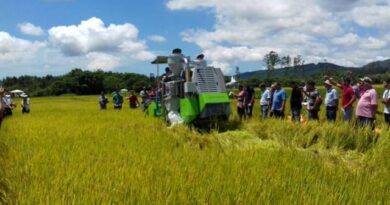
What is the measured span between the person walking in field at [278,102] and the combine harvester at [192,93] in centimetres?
150

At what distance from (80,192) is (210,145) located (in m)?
4.47

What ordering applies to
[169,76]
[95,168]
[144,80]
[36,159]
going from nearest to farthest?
1. [95,168]
2. [36,159]
3. [169,76]
4. [144,80]

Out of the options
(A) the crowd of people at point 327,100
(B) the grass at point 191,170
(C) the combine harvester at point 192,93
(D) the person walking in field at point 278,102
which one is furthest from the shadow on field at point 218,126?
(B) the grass at point 191,170

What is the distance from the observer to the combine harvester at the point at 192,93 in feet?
38.8

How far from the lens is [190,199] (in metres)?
4.26

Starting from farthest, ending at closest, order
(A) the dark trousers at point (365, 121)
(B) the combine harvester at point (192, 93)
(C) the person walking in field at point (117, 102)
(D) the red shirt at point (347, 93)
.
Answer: (C) the person walking in field at point (117, 102) < (B) the combine harvester at point (192, 93) < (D) the red shirt at point (347, 93) < (A) the dark trousers at point (365, 121)

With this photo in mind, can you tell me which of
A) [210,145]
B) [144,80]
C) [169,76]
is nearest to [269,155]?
[210,145]

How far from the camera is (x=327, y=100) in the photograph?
11.8 meters

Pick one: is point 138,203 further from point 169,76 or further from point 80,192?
point 169,76

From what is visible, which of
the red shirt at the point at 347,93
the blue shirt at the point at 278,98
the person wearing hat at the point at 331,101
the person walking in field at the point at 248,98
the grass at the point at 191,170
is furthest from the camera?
the person walking in field at the point at 248,98

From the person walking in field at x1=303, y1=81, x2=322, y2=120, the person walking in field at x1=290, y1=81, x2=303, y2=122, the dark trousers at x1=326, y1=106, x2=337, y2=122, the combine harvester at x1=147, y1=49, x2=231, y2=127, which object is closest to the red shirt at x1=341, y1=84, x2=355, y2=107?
the dark trousers at x1=326, y1=106, x2=337, y2=122

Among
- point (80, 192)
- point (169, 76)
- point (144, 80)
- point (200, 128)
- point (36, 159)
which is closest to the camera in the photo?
point (80, 192)

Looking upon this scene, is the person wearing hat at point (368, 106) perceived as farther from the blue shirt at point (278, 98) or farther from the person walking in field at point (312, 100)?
the blue shirt at point (278, 98)

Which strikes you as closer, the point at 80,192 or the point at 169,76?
the point at 80,192
